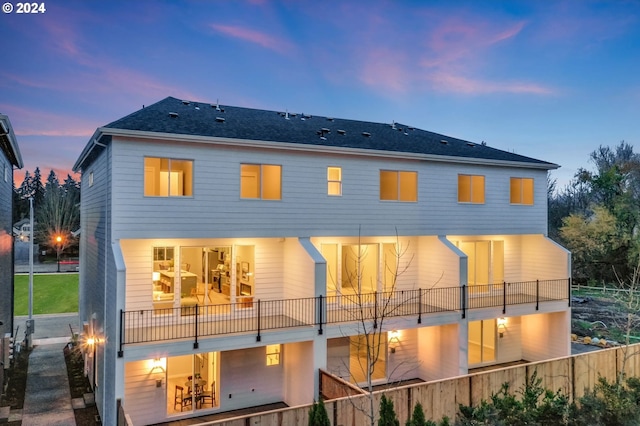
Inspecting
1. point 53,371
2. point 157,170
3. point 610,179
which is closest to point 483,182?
point 157,170

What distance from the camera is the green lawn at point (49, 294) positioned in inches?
1197

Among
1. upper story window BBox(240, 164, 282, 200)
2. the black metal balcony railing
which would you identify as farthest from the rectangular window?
upper story window BBox(240, 164, 282, 200)

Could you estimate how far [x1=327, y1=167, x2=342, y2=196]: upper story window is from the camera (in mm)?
13977

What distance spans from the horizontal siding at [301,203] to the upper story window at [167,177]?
0.57ft

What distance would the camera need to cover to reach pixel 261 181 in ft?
42.0

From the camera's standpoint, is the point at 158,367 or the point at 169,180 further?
the point at 169,180

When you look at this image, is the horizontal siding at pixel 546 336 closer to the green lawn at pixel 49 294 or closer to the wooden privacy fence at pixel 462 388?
the wooden privacy fence at pixel 462 388

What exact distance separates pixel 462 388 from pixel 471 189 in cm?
870

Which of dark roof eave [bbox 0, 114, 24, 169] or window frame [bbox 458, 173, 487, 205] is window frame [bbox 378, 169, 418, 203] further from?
dark roof eave [bbox 0, 114, 24, 169]

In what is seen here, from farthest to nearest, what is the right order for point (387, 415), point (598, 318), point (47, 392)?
1. point (598, 318)
2. point (47, 392)
3. point (387, 415)

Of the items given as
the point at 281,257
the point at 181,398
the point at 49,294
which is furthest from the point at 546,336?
the point at 49,294

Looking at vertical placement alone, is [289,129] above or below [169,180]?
above

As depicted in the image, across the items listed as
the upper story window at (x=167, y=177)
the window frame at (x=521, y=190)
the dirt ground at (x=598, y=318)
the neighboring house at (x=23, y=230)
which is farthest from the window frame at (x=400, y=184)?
the neighboring house at (x=23, y=230)

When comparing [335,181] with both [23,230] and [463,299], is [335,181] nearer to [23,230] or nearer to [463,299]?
[463,299]
